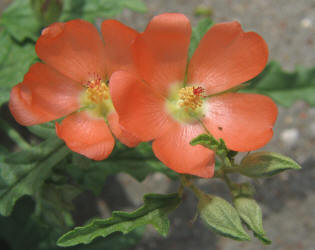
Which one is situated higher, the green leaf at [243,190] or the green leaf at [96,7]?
the green leaf at [96,7]

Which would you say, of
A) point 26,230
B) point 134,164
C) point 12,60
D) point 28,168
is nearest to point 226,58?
point 134,164

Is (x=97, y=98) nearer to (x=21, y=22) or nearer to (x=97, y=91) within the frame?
(x=97, y=91)

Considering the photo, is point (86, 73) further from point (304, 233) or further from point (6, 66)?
point (304, 233)

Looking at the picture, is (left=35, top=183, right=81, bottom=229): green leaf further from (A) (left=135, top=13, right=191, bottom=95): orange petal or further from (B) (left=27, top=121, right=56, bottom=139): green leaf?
(A) (left=135, top=13, right=191, bottom=95): orange petal

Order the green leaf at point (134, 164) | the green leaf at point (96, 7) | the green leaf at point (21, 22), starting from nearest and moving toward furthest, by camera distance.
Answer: the green leaf at point (134, 164)
the green leaf at point (21, 22)
the green leaf at point (96, 7)

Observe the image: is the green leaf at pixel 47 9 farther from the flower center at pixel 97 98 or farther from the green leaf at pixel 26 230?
the green leaf at pixel 26 230

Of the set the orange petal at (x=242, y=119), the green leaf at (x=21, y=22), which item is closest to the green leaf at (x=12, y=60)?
the green leaf at (x=21, y=22)
